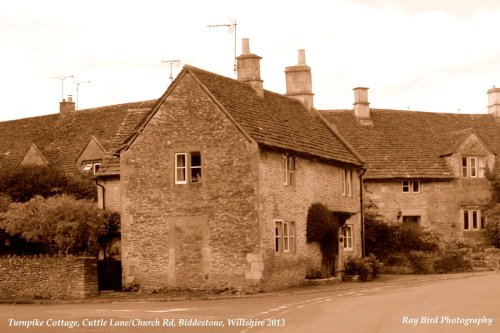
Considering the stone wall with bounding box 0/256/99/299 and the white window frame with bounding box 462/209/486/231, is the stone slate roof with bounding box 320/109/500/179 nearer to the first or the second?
the white window frame with bounding box 462/209/486/231

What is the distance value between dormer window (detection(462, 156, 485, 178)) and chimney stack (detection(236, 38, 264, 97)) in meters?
20.6

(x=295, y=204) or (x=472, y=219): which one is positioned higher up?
(x=295, y=204)

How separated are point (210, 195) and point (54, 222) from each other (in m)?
7.27

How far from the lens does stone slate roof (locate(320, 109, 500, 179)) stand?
203ft

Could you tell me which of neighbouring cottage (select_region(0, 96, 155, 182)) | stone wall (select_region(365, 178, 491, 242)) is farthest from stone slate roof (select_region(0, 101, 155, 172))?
stone wall (select_region(365, 178, 491, 242))

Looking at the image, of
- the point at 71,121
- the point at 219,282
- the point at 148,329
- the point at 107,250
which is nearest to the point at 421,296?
the point at 219,282

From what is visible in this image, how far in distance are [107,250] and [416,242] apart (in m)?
18.5

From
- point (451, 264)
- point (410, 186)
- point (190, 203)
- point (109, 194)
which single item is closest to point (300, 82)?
point (410, 186)

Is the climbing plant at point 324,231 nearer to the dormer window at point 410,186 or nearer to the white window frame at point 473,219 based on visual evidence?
the dormer window at point 410,186

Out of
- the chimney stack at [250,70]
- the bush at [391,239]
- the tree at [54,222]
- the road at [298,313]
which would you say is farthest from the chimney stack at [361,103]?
the road at [298,313]

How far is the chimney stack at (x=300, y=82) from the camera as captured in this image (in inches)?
2133

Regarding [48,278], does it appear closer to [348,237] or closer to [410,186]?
[348,237]

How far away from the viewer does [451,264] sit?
51344 mm

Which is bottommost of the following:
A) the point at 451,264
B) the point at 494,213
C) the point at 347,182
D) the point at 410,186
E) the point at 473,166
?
the point at 451,264
